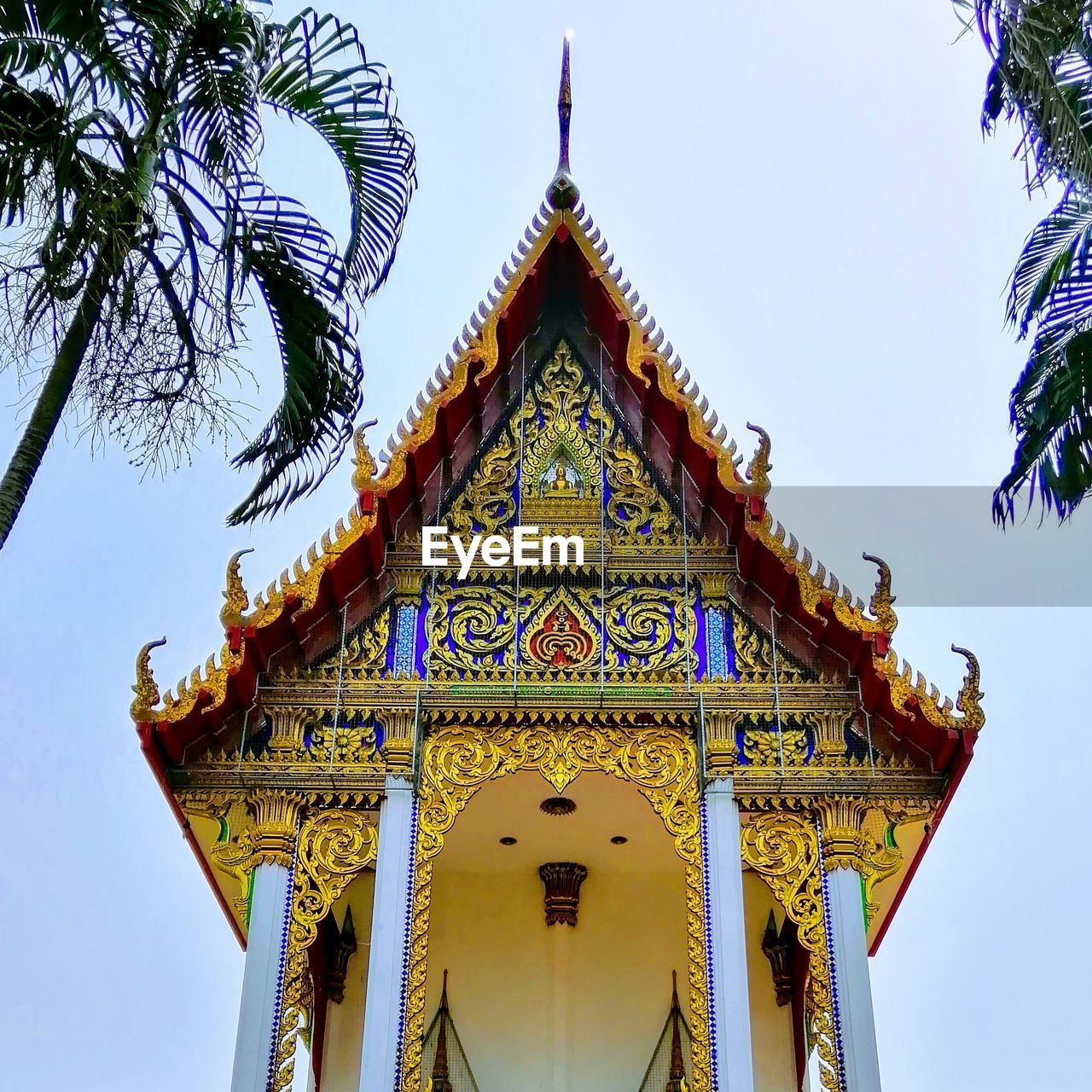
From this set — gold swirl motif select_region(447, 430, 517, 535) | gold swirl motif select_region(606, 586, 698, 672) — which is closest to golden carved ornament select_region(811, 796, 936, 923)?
gold swirl motif select_region(606, 586, 698, 672)

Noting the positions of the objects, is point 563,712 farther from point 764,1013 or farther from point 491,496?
point 764,1013

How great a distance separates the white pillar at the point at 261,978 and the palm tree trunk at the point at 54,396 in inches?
121

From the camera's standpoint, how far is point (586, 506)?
35.7 feet

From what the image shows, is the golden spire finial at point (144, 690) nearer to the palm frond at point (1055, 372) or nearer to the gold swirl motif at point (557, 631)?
the gold swirl motif at point (557, 631)

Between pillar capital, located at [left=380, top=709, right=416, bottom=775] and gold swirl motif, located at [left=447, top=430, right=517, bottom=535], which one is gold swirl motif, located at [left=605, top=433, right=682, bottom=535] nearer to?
gold swirl motif, located at [left=447, top=430, right=517, bottom=535]

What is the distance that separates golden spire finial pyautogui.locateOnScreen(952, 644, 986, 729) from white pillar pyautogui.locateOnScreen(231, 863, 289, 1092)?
4.11m

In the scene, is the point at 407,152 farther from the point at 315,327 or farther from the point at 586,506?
the point at 586,506

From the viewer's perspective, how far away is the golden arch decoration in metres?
9.83

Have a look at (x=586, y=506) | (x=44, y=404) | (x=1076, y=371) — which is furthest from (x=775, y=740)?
(x=44, y=404)

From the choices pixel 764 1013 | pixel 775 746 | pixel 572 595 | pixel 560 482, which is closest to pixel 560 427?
pixel 560 482

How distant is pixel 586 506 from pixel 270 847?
2.99 metres

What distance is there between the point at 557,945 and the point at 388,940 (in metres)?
3.36

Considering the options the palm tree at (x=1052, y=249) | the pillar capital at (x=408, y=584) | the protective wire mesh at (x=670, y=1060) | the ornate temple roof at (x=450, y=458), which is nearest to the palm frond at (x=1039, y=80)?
the palm tree at (x=1052, y=249)

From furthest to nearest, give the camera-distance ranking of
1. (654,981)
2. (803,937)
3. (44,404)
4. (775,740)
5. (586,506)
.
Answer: (654,981), (586,506), (775,740), (803,937), (44,404)
